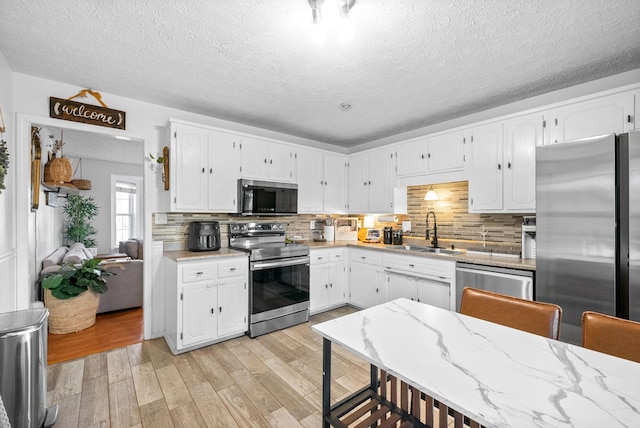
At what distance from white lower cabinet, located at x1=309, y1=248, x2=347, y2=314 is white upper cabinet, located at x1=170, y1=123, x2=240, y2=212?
4.12 feet

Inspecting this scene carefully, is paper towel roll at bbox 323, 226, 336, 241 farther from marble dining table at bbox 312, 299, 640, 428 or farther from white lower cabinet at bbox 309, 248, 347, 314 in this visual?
marble dining table at bbox 312, 299, 640, 428

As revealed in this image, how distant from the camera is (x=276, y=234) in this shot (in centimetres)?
395

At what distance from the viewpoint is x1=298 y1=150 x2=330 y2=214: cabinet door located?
395 centimetres

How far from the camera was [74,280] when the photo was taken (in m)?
3.22

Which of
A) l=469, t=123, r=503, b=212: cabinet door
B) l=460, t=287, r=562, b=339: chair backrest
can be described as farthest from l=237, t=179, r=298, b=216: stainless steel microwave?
l=460, t=287, r=562, b=339: chair backrest

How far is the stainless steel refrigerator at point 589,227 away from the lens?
1.89m

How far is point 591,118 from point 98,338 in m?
4.99

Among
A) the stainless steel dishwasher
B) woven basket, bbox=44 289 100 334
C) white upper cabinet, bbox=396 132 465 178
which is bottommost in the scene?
woven basket, bbox=44 289 100 334

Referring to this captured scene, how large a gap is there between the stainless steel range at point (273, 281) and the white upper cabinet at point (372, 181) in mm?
1176

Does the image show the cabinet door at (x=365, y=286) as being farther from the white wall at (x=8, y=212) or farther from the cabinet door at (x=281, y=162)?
the white wall at (x=8, y=212)

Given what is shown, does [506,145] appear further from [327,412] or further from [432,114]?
[327,412]

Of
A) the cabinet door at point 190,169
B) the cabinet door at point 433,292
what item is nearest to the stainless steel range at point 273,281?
the cabinet door at point 190,169

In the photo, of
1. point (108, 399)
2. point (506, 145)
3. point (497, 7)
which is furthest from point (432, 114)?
point (108, 399)

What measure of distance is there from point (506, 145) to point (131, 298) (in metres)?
4.75
